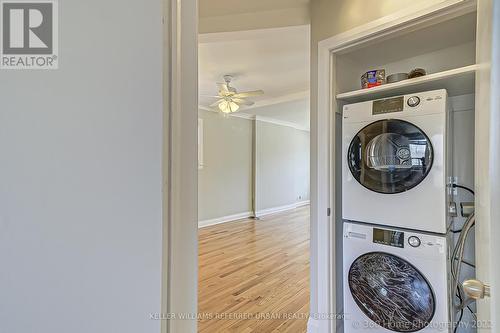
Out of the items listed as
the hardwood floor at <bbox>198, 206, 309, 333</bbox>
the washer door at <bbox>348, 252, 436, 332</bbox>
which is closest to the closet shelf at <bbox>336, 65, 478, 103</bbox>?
the washer door at <bbox>348, 252, 436, 332</bbox>

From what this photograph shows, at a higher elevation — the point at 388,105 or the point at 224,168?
the point at 388,105

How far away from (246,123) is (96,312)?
5.83 metres

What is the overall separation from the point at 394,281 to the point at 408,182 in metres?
0.61

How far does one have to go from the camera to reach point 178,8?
0.56 m

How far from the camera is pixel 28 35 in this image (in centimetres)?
55

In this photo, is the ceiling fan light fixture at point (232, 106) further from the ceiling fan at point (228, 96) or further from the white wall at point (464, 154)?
the white wall at point (464, 154)

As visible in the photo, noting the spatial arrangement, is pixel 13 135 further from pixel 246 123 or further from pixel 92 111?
pixel 246 123

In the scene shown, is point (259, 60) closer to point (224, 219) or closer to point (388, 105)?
point (388, 105)

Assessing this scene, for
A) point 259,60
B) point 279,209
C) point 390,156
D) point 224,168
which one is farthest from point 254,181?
point 390,156

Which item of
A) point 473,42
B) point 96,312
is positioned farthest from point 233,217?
point 96,312

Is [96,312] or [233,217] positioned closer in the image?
[96,312]

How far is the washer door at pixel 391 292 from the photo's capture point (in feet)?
4.73

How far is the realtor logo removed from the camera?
53cm

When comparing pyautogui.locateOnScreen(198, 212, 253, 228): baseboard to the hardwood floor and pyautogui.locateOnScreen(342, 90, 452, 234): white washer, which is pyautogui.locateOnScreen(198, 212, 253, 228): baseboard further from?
pyautogui.locateOnScreen(342, 90, 452, 234): white washer
